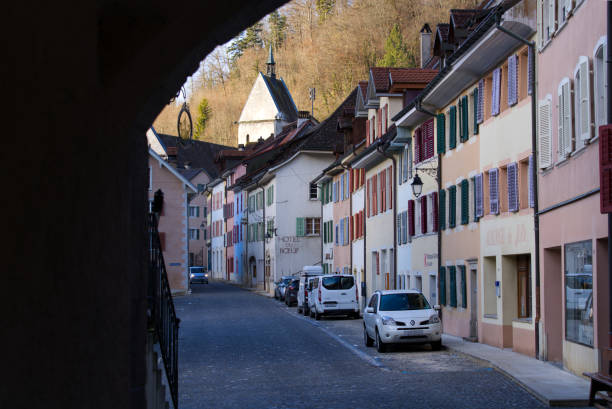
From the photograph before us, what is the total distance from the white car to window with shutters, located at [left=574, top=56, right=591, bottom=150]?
7411 millimetres

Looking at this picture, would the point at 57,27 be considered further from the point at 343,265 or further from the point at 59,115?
the point at 343,265

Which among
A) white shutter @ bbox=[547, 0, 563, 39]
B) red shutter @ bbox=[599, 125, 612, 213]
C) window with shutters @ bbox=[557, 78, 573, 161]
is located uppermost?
white shutter @ bbox=[547, 0, 563, 39]

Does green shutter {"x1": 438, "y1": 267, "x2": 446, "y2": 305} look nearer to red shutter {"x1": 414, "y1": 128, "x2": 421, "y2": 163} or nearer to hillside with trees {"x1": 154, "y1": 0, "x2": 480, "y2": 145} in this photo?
red shutter {"x1": 414, "y1": 128, "x2": 421, "y2": 163}

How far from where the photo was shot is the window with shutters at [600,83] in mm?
15883

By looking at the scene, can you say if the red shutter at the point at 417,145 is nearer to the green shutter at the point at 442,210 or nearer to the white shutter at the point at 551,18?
the green shutter at the point at 442,210

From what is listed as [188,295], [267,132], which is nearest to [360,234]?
[188,295]

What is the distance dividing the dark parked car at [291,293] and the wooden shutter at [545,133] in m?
30.9

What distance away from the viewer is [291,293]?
50.6m

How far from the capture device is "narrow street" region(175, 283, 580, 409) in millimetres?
14516

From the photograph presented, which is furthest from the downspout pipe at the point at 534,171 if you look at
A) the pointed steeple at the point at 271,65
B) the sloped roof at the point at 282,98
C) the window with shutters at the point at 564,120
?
the pointed steeple at the point at 271,65

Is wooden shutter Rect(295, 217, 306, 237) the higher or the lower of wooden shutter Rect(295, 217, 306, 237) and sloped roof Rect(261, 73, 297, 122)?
the lower

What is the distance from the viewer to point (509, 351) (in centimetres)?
2269

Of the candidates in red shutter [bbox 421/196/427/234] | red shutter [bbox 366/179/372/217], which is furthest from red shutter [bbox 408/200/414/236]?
red shutter [bbox 366/179/372/217]

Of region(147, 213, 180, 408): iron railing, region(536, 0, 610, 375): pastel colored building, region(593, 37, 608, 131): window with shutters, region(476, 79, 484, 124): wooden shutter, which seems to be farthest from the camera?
region(476, 79, 484, 124): wooden shutter
